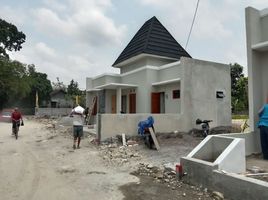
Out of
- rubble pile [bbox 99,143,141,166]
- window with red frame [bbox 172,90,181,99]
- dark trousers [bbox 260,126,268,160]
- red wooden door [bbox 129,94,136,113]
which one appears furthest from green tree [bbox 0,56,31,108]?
dark trousers [bbox 260,126,268,160]

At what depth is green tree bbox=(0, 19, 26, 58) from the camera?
39.1 metres

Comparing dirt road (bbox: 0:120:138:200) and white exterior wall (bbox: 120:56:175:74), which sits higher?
white exterior wall (bbox: 120:56:175:74)

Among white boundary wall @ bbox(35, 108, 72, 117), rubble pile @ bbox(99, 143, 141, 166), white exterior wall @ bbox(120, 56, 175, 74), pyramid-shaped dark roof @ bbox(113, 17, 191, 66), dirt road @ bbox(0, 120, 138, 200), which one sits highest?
pyramid-shaped dark roof @ bbox(113, 17, 191, 66)

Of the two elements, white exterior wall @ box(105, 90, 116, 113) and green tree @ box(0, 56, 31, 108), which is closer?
white exterior wall @ box(105, 90, 116, 113)

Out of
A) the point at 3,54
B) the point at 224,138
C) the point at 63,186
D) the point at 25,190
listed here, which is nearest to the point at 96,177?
the point at 63,186

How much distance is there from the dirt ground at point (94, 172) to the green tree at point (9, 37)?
99.8 ft

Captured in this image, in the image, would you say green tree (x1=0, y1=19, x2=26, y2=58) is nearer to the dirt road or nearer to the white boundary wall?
the white boundary wall

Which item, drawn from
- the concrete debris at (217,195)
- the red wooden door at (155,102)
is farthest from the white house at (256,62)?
the red wooden door at (155,102)

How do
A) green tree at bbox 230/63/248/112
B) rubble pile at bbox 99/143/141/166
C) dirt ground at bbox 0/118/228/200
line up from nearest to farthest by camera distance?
dirt ground at bbox 0/118/228/200
rubble pile at bbox 99/143/141/166
green tree at bbox 230/63/248/112

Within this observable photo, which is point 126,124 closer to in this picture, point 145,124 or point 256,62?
point 145,124

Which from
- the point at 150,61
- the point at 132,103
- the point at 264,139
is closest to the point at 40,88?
the point at 132,103

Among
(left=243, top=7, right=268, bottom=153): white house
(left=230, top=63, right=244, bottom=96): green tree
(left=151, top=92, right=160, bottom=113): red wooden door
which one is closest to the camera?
(left=243, top=7, right=268, bottom=153): white house

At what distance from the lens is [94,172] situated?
804 centimetres

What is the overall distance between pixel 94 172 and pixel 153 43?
501 inches
